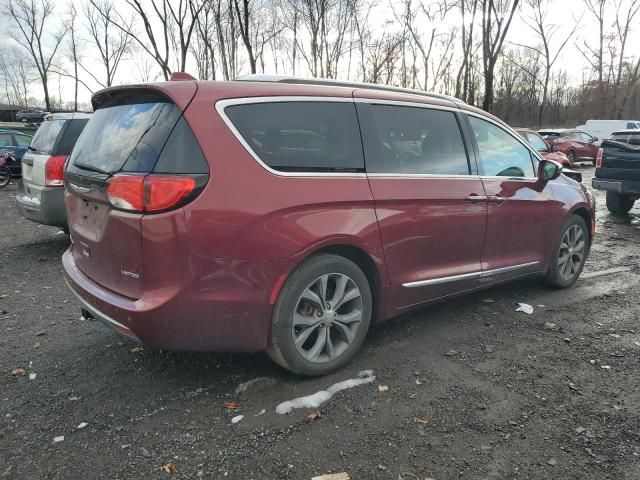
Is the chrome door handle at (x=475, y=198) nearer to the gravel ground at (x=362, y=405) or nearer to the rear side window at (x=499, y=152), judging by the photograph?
the rear side window at (x=499, y=152)

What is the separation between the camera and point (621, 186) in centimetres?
889

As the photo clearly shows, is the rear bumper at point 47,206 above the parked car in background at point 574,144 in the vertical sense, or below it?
below

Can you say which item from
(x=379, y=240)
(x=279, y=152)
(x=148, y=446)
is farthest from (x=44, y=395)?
(x=379, y=240)

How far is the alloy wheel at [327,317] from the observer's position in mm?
2955

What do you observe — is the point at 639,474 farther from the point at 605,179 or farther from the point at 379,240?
the point at 605,179

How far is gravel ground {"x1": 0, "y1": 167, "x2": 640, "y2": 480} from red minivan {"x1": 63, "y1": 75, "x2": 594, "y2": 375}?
38cm

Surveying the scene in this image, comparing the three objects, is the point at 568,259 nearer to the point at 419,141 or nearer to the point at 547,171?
the point at 547,171

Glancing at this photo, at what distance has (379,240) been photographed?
3.19 meters

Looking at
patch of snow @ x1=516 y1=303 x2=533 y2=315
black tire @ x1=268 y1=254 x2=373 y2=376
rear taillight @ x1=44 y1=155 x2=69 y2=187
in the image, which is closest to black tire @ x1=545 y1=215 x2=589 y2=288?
patch of snow @ x1=516 y1=303 x2=533 y2=315

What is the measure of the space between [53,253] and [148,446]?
496 cm

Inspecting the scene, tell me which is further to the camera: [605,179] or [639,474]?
[605,179]

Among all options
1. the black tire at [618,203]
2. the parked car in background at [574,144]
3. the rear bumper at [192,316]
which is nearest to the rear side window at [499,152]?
the rear bumper at [192,316]

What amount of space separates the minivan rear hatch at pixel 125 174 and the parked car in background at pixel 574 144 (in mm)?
24055

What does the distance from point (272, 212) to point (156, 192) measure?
0.61 meters
